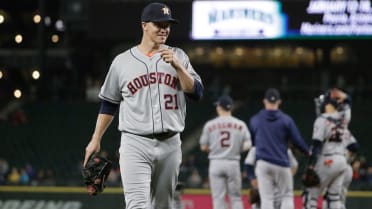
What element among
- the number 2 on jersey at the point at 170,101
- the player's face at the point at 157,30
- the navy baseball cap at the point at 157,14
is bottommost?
the number 2 on jersey at the point at 170,101

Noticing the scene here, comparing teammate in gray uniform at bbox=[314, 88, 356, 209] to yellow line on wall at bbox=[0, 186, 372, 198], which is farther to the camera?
yellow line on wall at bbox=[0, 186, 372, 198]

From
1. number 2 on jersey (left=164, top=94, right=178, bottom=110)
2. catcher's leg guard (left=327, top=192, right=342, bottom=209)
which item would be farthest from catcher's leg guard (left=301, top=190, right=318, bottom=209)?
number 2 on jersey (left=164, top=94, right=178, bottom=110)

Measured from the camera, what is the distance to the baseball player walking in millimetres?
10438

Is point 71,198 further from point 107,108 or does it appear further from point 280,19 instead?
point 280,19

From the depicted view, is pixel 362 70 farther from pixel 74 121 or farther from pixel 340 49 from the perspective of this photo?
pixel 74 121

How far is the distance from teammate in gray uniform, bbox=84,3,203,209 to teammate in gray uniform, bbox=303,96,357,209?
171 inches

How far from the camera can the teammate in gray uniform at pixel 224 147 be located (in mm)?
11883

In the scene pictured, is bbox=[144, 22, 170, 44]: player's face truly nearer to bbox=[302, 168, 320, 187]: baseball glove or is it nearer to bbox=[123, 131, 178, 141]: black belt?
bbox=[123, 131, 178, 141]: black belt

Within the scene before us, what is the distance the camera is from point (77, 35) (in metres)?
34.4

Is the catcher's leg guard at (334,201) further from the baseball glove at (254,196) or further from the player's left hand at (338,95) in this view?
the player's left hand at (338,95)

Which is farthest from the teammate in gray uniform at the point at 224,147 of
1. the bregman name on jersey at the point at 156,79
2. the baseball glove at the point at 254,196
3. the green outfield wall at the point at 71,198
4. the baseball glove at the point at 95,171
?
the bregman name on jersey at the point at 156,79

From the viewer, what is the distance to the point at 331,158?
1070 centimetres

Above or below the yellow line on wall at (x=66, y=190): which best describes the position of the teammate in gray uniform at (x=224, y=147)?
above

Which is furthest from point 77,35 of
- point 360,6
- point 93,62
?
point 360,6
